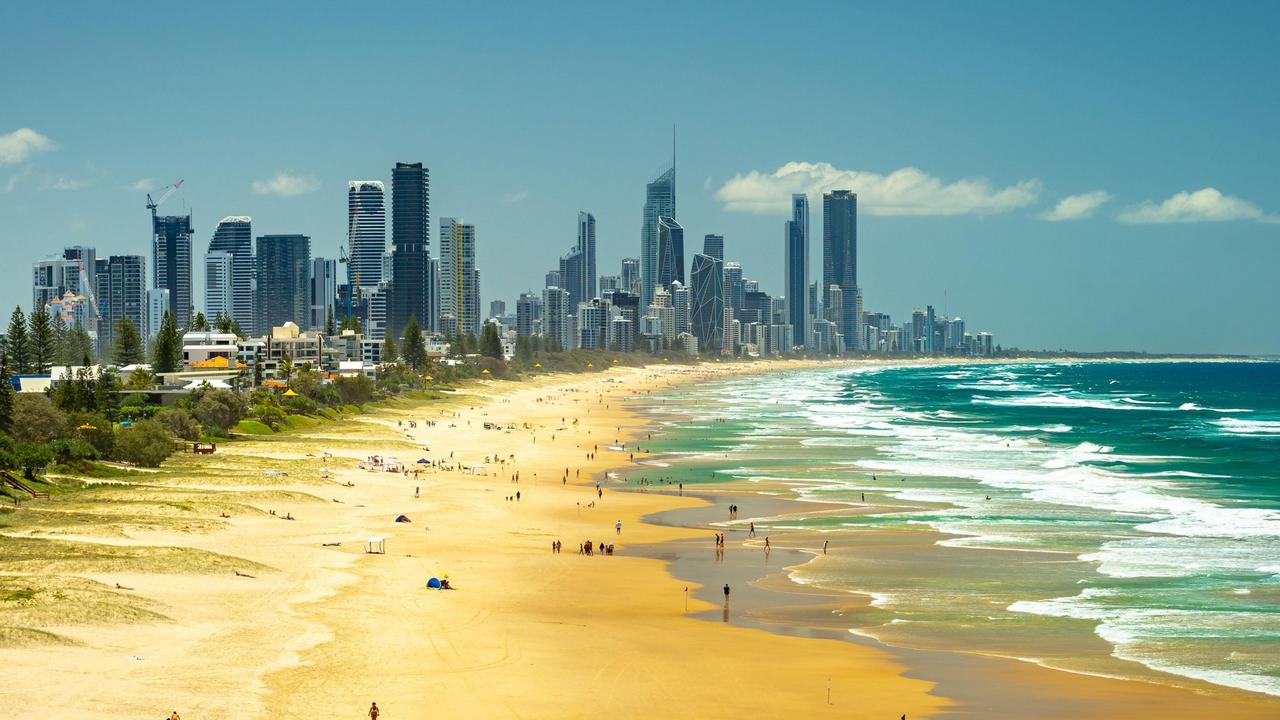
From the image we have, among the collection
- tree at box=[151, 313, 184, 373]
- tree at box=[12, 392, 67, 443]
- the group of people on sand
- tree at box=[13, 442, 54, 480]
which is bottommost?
the group of people on sand

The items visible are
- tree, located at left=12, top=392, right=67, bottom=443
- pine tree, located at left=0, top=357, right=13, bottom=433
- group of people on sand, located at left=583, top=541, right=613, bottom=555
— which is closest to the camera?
group of people on sand, located at left=583, top=541, right=613, bottom=555

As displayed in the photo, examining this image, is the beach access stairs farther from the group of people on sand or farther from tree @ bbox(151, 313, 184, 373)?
tree @ bbox(151, 313, 184, 373)

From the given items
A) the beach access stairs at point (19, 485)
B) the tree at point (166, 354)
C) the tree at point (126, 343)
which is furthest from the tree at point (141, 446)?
the tree at point (126, 343)

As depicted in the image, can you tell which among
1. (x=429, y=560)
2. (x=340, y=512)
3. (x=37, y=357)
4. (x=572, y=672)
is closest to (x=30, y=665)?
(x=572, y=672)

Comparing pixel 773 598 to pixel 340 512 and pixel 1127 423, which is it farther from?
pixel 1127 423

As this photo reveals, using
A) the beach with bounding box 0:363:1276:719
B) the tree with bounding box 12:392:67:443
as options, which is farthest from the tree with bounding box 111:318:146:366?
the beach with bounding box 0:363:1276:719

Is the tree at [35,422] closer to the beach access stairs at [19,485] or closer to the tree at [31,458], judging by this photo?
the tree at [31,458]

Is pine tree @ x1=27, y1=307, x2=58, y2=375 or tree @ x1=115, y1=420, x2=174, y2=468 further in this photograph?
pine tree @ x1=27, y1=307, x2=58, y2=375

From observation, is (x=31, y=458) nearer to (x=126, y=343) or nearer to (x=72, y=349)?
(x=126, y=343)
